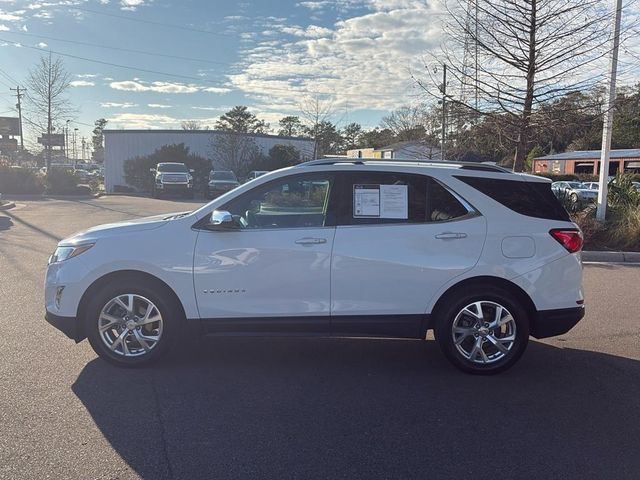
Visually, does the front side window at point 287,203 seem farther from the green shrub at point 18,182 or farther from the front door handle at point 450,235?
the green shrub at point 18,182

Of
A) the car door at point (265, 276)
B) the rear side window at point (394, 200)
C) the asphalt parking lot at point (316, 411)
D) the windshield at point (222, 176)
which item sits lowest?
the asphalt parking lot at point (316, 411)

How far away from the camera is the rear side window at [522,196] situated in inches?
188

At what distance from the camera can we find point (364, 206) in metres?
4.75

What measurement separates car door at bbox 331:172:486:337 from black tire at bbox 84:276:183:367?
138cm

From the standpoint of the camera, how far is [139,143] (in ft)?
143

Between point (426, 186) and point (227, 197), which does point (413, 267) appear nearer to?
point (426, 186)

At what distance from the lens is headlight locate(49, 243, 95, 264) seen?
4.74 m

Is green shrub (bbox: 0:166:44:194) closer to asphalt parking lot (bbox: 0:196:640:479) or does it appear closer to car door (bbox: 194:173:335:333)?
asphalt parking lot (bbox: 0:196:640:479)

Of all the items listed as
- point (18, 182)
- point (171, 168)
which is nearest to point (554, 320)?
point (171, 168)

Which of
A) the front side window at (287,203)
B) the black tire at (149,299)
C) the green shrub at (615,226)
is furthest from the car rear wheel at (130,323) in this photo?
the green shrub at (615,226)

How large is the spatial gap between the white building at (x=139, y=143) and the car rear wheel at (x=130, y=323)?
3877 cm

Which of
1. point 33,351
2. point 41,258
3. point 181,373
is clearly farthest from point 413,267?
point 41,258

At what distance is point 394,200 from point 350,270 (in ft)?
2.37

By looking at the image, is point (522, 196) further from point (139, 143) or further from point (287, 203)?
point (139, 143)
